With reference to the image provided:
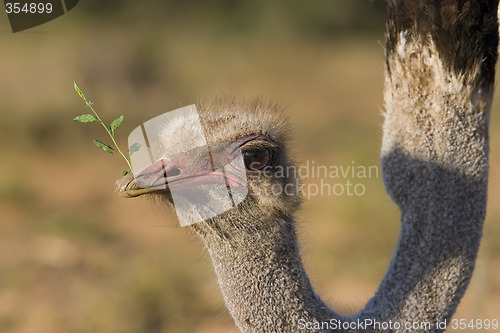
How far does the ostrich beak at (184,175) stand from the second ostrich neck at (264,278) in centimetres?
23

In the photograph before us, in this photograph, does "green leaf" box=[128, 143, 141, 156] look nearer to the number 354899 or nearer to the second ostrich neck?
the second ostrich neck

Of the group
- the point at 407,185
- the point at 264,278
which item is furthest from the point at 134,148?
the point at 407,185

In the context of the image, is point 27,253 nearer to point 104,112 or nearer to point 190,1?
point 104,112

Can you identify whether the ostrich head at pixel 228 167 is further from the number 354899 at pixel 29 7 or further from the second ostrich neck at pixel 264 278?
the number 354899 at pixel 29 7

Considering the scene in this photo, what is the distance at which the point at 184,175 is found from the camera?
2283 mm

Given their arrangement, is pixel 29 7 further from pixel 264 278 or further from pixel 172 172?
pixel 264 278

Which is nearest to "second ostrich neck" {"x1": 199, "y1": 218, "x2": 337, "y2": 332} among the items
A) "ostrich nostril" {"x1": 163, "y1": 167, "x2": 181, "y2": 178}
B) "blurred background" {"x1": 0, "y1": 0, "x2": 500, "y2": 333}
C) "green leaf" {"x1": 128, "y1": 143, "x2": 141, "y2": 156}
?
"blurred background" {"x1": 0, "y1": 0, "x2": 500, "y2": 333}

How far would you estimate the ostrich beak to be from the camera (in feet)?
7.23

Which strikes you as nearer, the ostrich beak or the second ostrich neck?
the ostrich beak

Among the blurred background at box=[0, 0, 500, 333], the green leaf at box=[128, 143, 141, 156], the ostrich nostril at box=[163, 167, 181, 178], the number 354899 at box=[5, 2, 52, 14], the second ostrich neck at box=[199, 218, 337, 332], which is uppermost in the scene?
the green leaf at box=[128, 143, 141, 156]

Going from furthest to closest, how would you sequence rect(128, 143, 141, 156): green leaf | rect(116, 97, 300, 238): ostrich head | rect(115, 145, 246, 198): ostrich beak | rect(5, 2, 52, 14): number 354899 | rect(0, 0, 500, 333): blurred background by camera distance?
rect(0, 0, 500, 333): blurred background < rect(5, 2, 52, 14): number 354899 < rect(128, 143, 141, 156): green leaf < rect(116, 97, 300, 238): ostrich head < rect(115, 145, 246, 198): ostrich beak

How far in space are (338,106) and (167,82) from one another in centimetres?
357

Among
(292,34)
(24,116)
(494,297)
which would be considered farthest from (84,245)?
(292,34)

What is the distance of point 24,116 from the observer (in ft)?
39.2
